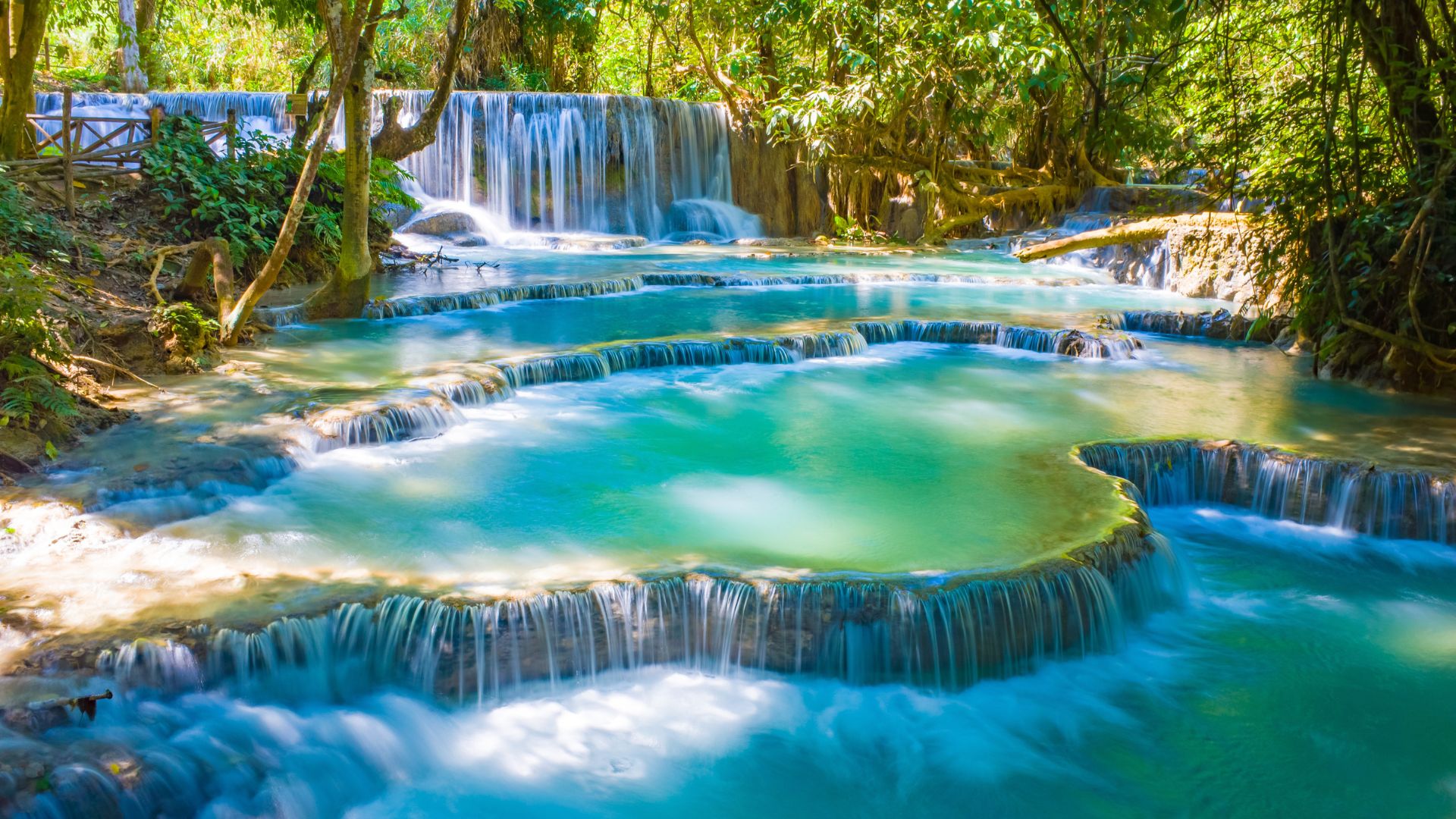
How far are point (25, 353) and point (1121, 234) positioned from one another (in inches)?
318

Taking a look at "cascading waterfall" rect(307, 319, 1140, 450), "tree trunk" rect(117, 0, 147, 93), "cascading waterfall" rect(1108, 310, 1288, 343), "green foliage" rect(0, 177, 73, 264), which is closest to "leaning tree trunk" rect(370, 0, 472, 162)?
"green foliage" rect(0, 177, 73, 264)

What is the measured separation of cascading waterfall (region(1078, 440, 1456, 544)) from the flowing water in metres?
0.02

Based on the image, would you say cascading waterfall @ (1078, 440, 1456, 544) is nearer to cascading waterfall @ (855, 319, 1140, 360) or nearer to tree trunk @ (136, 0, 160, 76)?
cascading waterfall @ (855, 319, 1140, 360)

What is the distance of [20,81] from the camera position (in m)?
11.2

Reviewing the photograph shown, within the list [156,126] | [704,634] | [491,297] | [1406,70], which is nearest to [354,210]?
[491,297]

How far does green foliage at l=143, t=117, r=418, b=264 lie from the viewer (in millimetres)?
11266

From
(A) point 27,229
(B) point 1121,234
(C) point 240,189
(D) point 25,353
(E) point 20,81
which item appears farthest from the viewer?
(C) point 240,189

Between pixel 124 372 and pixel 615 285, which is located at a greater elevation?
pixel 615 285

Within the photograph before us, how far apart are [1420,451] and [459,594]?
5.77 metres

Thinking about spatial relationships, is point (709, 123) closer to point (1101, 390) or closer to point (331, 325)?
point (331, 325)

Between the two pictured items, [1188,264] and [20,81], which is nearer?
[20,81]

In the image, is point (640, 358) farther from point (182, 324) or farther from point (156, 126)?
point (156, 126)

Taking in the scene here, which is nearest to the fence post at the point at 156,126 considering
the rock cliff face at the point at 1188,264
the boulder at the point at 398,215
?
the boulder at the point at 398,215

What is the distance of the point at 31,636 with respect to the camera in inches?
160
